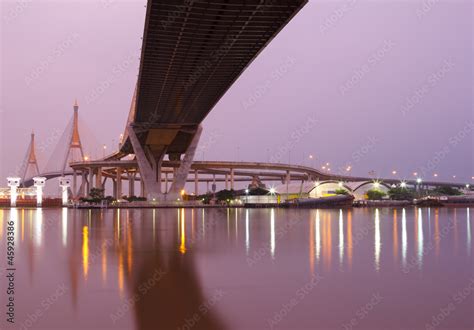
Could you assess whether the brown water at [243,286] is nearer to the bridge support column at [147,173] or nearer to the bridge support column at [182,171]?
the bridge support column at [182,171]

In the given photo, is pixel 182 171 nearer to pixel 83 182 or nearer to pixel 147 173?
pixel 147 173

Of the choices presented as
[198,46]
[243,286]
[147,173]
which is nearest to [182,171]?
[147,173]

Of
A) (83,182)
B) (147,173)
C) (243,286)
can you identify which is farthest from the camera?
(83,182)

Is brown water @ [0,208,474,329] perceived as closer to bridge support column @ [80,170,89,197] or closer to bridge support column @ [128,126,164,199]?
bridge support column @ [128,126,164,199]

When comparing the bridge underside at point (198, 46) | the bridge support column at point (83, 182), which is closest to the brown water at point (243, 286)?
the bridge underside at point (198, 46)

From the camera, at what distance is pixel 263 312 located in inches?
295

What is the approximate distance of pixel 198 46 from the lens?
32.7 metres

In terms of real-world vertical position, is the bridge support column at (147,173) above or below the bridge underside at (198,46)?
below

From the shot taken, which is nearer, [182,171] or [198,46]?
[198,46]

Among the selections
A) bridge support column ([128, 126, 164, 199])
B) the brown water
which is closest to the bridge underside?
the brown water

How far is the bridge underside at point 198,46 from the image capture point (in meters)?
26.2

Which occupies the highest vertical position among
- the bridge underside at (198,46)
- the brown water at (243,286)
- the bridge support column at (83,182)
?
the bridge underside at (198,46)

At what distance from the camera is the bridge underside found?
26.2 meters

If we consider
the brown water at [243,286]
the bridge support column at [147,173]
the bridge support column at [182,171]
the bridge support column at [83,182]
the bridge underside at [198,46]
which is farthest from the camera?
the bridge support column at [83,182]
